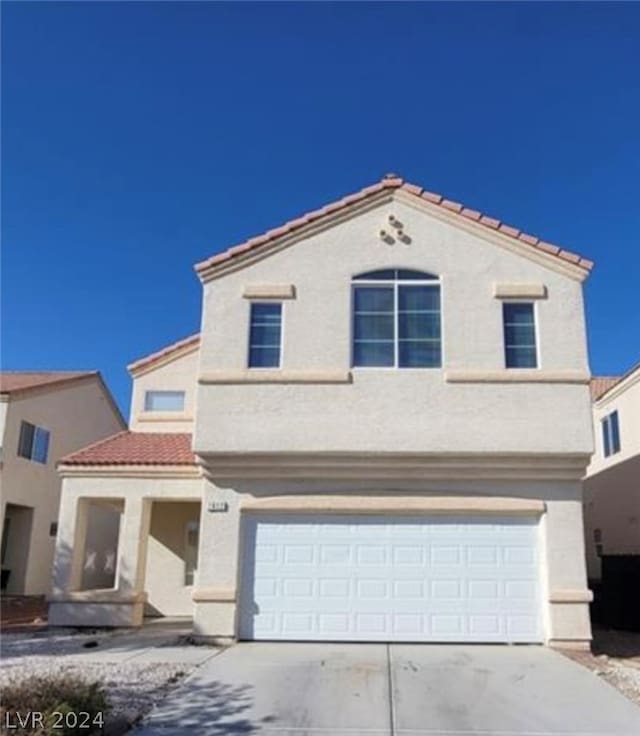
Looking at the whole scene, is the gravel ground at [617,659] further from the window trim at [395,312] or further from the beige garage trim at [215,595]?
the beige garage trim at [215,595]

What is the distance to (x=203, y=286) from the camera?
1496 centimetres

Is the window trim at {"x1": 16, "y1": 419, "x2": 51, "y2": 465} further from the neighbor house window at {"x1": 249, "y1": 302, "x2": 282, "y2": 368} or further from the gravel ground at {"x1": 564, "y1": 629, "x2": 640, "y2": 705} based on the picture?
the gravel ground at {"x1": 564, "y1": 629, "x2": 640, "y2": 705}

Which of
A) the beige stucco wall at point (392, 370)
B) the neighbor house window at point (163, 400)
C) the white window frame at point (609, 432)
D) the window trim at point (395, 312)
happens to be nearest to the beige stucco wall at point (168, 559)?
the neighbor house window at point (163, 400)

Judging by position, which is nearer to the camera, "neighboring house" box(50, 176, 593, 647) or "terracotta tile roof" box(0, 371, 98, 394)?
"neighboring house" box(50, 176, 593, 647)

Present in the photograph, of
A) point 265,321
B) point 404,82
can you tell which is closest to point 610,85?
point 404,82

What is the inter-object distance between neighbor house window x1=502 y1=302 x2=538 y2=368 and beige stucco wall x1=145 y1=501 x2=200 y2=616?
9.38 m

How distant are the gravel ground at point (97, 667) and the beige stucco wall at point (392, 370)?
4.33 metres

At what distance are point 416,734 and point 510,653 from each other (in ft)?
17.7

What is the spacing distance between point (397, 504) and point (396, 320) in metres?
3.87

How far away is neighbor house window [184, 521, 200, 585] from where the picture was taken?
739 inches

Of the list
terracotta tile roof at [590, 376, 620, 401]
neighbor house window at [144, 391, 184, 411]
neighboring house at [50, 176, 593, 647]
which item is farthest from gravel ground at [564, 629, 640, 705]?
neighbor house window at [144, 391, 184, 411]

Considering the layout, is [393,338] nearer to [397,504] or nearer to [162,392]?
[397,504]

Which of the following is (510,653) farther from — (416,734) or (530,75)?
(530,75)

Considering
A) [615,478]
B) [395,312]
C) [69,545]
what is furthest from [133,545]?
[615,478]
